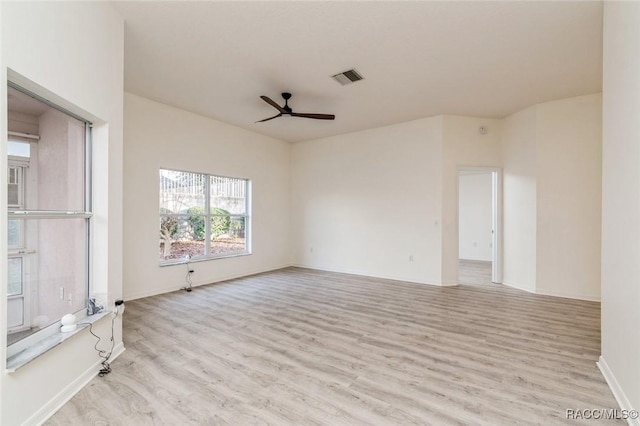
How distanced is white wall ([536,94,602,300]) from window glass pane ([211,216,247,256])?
535 cm

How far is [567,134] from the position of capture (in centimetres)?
448

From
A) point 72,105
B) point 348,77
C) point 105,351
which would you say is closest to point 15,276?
point 105,351

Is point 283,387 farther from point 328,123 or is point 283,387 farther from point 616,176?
point 328,123

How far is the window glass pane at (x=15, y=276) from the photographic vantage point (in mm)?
1802

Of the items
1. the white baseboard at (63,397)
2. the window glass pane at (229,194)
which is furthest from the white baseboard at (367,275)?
the white baseboard at (63,397)

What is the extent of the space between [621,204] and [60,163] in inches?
161

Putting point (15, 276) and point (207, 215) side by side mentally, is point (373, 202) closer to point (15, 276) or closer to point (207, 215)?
point (207, 215)

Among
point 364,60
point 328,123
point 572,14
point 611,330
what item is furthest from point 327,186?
point 611,330

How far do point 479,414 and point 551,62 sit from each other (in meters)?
3.73

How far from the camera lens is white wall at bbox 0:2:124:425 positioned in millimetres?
1584

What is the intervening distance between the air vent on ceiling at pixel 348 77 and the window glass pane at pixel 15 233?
3.31 meters

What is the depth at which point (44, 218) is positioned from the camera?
2057 millimetres

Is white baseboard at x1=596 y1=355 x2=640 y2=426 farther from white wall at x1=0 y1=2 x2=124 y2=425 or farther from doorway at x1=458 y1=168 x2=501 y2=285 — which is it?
doorway at x1=458 y1=168 x2=501 y2=285

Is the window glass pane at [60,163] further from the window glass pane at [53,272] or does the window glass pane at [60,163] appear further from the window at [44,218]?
the window glass pane at [53,272]
